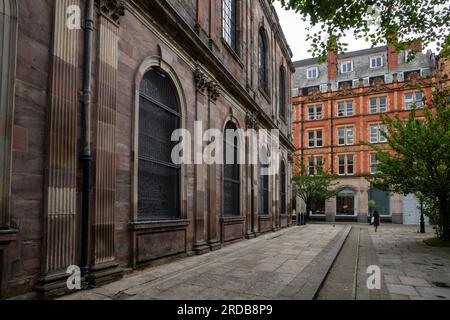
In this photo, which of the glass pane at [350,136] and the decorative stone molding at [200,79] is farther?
the glass pane at [350,136]

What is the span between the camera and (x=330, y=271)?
26.4ft

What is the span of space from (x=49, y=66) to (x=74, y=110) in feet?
2.54

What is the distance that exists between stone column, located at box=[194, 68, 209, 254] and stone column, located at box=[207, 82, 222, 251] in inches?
12.9

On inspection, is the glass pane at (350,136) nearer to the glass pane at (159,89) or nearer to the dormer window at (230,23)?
the dormer window at (230,23)

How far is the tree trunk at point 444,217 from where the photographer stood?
13163mm

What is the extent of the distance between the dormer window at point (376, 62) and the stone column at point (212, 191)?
35390 mm

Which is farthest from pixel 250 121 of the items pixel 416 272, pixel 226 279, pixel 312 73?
pixel 312 73

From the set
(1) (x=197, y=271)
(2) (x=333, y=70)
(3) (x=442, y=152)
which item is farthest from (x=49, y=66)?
(2) (x=333, y=70)

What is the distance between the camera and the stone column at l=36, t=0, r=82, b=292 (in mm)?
5035

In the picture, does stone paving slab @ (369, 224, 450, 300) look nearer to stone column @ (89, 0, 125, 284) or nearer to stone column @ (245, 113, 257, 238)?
stone column @ (89, 0, 125, 284)

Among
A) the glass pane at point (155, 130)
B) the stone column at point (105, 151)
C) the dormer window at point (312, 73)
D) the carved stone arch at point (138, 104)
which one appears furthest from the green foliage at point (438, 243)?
the dormer window at point (312, 73)

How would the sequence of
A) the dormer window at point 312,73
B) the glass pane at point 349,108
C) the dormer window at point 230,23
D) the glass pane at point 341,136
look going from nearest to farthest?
the dormer window at point 230,23, the glass pane at point 341,136, the glass pane at point 349,108, the dormer window at point 312,73

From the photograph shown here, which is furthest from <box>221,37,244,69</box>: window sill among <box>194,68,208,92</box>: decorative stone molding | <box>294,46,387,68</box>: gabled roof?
<box>294,46,387,68</box>: gabled roof
